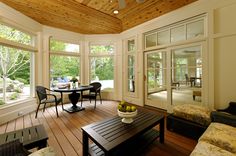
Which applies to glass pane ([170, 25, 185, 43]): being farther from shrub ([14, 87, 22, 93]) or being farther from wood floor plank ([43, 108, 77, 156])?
shrub ([14, 87, 22, 93])

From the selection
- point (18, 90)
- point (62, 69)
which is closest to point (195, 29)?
point (62, 69)

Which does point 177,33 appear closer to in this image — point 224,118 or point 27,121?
point 224,118

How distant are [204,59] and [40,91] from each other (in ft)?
14.3

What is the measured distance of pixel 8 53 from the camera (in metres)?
3.42

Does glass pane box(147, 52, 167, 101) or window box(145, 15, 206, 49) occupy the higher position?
window box(145, 15, 206, 49)

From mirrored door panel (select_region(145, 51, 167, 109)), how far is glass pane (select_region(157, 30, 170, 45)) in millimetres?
313

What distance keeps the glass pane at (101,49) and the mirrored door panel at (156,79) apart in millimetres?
1813

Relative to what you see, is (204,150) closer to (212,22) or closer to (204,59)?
(204,59)

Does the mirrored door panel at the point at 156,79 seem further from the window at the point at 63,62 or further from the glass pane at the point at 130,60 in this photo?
the window at the point at 63,62

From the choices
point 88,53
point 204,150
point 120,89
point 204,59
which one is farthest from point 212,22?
point 88,53

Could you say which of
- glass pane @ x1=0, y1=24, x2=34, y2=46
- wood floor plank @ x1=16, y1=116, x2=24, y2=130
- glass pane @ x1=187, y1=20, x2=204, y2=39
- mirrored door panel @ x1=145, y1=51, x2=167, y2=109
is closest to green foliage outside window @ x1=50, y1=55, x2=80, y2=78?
glass pane @ x1=0, y1=24, x2=34, y2=46

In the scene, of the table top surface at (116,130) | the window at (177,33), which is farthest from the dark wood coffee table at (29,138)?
the window at (177,33)

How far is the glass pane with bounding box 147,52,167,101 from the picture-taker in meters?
3.96

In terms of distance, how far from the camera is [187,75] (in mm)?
3381
